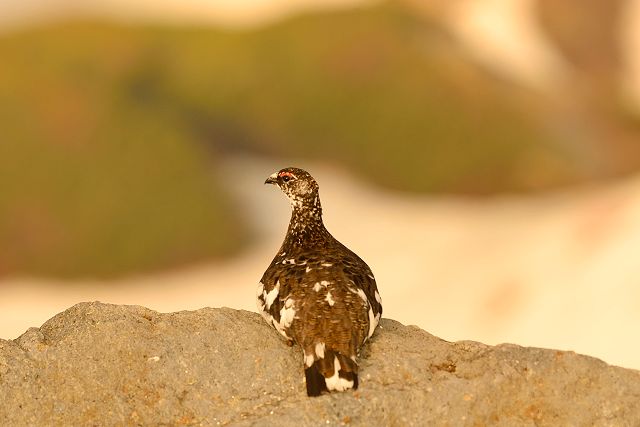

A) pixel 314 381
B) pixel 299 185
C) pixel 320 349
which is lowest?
pixel 314 381

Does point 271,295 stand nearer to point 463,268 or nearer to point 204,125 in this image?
point 463,268

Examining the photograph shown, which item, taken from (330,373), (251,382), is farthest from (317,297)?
(251,382)

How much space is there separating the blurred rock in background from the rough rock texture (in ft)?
90.3

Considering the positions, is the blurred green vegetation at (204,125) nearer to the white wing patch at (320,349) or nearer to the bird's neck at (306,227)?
the bird's neck at (306,227)

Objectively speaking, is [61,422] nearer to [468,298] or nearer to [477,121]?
[468,298]

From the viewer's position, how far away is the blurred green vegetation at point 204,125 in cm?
6425

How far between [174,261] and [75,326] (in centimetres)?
4691

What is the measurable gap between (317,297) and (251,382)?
149cm

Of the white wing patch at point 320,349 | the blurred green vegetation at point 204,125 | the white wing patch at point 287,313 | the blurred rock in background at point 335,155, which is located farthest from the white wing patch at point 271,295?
the blurred green vegetation at point 204,125

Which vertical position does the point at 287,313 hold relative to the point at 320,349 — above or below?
above

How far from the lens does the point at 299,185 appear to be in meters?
17.0

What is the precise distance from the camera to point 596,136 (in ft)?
269

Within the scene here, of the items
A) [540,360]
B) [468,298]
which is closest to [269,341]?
[540,360]

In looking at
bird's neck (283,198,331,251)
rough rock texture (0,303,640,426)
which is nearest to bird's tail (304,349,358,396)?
rough rock texture (0,303,640,426)
